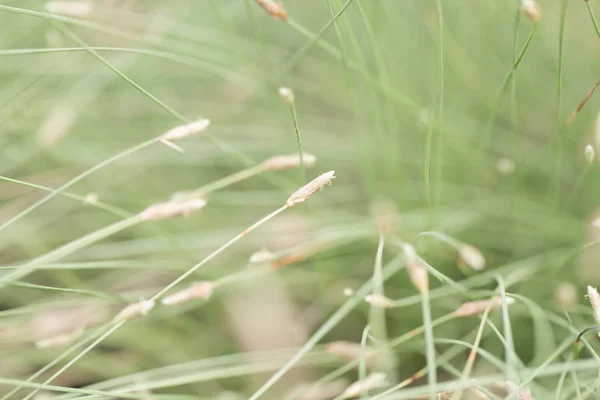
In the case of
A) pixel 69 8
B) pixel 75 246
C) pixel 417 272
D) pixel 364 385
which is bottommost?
pixel 364 385

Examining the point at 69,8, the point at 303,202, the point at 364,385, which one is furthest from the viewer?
the point at 303,202

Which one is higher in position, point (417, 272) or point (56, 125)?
point (56, 125)

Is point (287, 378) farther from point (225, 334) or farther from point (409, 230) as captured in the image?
point (409, 230)

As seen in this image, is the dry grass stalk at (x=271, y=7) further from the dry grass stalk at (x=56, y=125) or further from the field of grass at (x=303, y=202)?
the dry grass stalk at (x=56, y=125)

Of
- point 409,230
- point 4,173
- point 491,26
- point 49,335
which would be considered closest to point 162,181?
point 4,173

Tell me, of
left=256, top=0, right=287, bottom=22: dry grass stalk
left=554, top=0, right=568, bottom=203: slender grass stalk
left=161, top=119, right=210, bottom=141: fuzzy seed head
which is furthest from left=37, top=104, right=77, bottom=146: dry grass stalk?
left=554, top=0, right=568, bottom=203: slender grass stalk

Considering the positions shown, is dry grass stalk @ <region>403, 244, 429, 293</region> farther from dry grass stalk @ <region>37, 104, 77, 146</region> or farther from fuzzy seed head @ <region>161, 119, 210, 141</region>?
dry grass stalk @ <region>37, 104, 77, 146</region>

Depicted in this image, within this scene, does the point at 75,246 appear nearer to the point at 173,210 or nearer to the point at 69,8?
the point at 173,210

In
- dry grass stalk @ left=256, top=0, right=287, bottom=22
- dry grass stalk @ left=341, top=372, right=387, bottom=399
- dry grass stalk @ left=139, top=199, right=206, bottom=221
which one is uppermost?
dry grass stalk @ left=256, top=0, right=287, bottom=22

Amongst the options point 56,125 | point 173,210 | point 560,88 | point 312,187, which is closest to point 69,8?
point 56,125

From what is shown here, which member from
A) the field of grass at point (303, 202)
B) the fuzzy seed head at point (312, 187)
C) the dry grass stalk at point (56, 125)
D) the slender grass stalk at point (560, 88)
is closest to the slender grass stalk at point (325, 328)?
the field of grass at point (303, 202)
